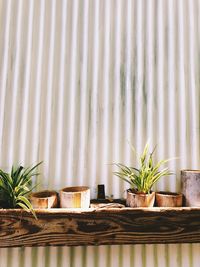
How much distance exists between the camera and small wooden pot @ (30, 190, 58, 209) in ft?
5.37

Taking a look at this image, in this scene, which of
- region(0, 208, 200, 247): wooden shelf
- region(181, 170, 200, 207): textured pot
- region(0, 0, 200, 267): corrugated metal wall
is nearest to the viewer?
region(0, 208, 200, 247): wooden shelf

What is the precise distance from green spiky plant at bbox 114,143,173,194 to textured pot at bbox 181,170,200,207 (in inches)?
5.7

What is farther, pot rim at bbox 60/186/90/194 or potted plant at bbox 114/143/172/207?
pot rim at bbox 60/186/90/194

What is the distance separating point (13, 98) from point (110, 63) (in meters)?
0.73

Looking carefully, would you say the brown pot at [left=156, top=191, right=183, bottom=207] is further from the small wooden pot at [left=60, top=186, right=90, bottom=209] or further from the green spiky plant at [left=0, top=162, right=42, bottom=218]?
the green spiky plant at [left=0, top=162, right=42, bottom=218]

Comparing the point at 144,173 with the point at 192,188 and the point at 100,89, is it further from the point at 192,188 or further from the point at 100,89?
the point at 100,89

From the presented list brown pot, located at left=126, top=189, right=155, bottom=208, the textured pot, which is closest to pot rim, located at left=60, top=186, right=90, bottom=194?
brown pot, located at left=126, top=189, right=155, bottom=208

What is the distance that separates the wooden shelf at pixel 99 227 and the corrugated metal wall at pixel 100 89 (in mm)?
218

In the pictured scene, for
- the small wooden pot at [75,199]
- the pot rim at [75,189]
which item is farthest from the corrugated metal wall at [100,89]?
the small wooden pot at [75,199]

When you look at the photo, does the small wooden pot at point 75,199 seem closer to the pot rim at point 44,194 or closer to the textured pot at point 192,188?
the pot rim at point 44,194

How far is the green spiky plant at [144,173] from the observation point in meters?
1.71

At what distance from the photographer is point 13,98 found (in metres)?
1.88

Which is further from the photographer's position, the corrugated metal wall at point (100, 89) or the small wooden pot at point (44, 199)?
the corrugated metal wall at point (100, 89)

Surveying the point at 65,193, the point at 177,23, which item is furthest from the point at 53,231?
the point at 177,23
